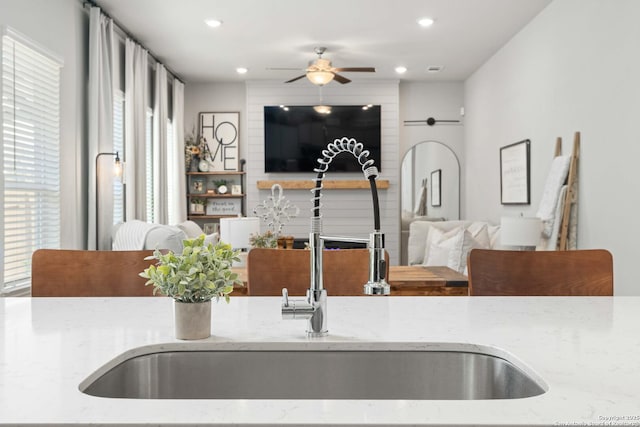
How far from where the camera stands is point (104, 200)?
4.35 meters

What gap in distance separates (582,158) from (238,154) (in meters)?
4.39

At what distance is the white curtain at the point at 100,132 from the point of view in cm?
422

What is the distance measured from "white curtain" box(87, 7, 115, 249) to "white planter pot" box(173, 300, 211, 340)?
Result: 343 centimetres

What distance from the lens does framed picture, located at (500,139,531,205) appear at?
4836mm

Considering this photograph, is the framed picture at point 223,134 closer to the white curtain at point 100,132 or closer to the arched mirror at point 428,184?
the arched mirror at point 428,184

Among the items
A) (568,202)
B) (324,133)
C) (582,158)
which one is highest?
(324,133)

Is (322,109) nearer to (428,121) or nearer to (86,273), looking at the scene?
(428,121)

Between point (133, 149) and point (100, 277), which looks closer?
point (100, 277)

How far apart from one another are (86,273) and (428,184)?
5.83 meters

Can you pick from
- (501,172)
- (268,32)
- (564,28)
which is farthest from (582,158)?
(268,32)

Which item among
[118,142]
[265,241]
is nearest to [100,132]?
[118,142]

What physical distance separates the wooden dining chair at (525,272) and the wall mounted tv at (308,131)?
5306mm

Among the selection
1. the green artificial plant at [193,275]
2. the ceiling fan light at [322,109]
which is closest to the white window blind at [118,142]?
the ceiling fan light at [322,109]

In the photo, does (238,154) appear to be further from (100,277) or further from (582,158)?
(100,277)
